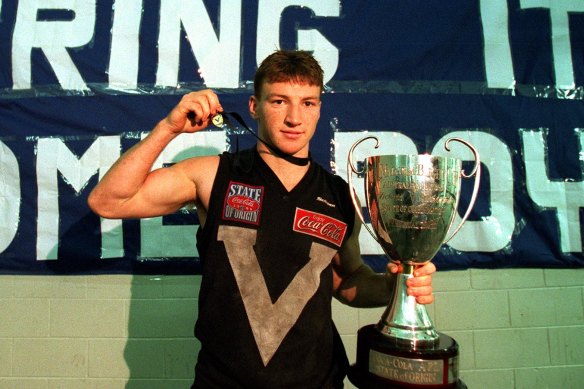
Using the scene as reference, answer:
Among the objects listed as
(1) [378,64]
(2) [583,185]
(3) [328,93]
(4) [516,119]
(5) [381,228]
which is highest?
(1) [378,64]

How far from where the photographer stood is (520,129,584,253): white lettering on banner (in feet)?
5.64

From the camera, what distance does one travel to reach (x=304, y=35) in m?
1.76

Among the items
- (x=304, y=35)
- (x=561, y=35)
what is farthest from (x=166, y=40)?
(x=561, y=35)

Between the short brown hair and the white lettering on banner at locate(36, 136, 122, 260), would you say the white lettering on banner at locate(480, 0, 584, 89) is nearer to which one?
the short brown hair

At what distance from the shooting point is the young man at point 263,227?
91 cm

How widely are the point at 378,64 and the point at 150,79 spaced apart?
3.42 ft

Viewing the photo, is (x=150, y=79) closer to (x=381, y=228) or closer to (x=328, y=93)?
(x=328, y=93)

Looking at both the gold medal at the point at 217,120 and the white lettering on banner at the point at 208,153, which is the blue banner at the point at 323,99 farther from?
the gold medal at the point at 217,120

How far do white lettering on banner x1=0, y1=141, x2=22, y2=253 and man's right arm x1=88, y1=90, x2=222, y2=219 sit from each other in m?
1.08

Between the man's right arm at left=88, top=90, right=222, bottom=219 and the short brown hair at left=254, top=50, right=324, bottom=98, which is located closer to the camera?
the man's right arm at left=88, top=90, right=222, bottom=219

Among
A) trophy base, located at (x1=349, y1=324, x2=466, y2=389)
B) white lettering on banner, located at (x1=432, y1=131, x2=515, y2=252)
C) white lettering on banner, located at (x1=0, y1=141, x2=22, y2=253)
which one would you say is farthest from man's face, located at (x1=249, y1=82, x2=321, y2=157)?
white lettering on banner, located at (x1=0, y1=141, x2=22, y2=253)

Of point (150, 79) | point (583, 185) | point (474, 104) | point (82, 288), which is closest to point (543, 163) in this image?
point (583, 185)

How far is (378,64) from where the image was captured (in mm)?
1753

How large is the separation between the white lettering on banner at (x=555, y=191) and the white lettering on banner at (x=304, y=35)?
94 centimetres
